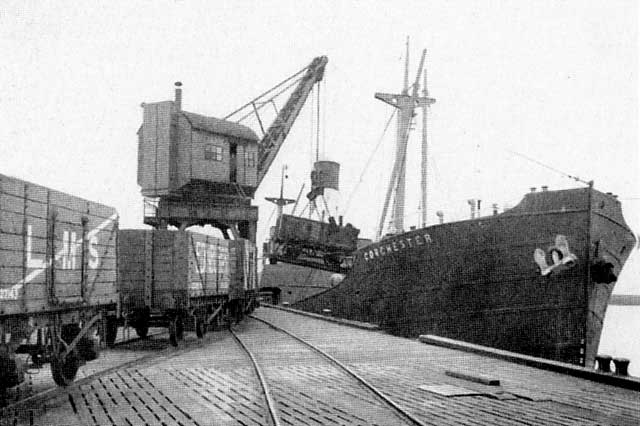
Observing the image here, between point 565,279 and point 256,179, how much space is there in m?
13.8

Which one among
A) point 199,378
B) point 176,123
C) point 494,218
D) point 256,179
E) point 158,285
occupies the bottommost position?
point 199,378

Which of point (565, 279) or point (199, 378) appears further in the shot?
Answer: point (565, 279)

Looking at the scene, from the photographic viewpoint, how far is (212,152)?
2391cm

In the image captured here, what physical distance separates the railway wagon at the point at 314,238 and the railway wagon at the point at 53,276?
647 inches

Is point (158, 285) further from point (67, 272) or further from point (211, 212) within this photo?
point (211, 212)

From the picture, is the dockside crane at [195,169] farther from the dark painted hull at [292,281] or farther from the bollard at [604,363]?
the bollard at [604,363]

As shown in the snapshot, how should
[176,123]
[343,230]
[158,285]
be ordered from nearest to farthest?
[158,285], [176,123], [343,230]

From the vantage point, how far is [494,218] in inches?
619

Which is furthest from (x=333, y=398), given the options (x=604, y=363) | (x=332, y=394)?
(x=604, y=363)

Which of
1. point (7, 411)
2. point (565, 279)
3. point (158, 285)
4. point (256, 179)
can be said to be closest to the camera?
point (7, 411)

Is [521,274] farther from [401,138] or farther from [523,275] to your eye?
[401,138]

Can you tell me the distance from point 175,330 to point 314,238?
14.1m

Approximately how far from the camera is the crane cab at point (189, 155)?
23.4 metres

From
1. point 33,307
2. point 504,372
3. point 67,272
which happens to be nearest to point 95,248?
point 67,272
